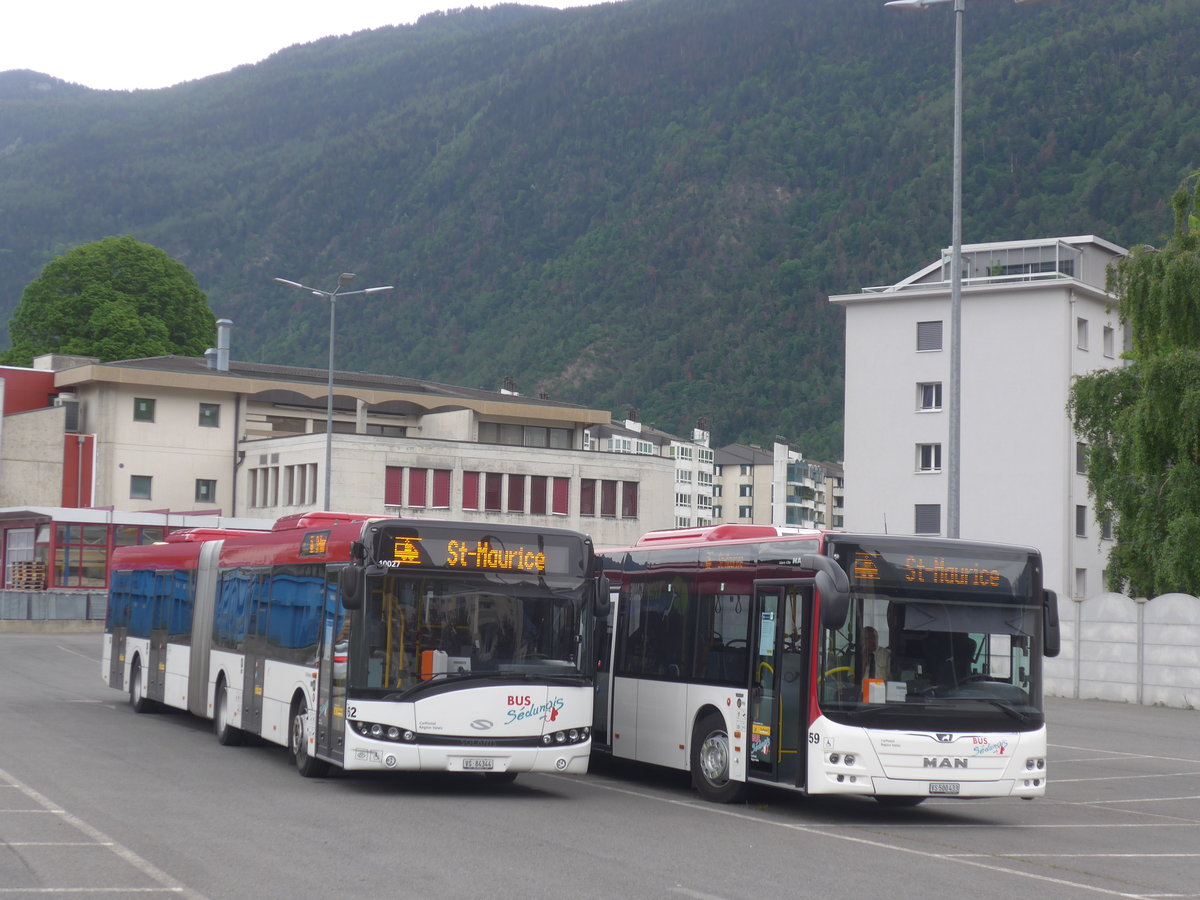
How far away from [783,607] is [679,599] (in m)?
2.27

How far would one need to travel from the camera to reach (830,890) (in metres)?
10.9

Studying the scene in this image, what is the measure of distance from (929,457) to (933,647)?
51.4m

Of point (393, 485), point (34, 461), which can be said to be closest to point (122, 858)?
point (393, 485)

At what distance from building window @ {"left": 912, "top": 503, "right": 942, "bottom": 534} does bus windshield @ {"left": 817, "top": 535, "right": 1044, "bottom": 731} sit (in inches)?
1959

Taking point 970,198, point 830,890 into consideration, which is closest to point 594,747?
point 830,890

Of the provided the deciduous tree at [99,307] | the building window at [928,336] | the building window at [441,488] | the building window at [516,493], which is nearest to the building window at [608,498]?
the building window at [516,493]

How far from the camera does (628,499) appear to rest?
79250mm

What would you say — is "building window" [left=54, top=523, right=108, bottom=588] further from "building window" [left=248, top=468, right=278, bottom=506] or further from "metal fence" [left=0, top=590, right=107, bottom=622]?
"building window" [left=248, top=468, right=278, bottom=506]

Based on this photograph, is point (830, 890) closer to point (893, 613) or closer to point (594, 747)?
point (893, 613)

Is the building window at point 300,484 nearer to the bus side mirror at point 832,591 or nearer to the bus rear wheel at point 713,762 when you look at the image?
the bus rear wheel at point 713,762

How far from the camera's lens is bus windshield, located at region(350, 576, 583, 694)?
15641 mm

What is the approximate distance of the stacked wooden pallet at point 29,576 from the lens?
202ft

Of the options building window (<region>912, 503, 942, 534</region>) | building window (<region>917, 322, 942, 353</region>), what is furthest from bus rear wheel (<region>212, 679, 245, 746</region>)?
building window (<region>917, 322, 942, 353</region>)

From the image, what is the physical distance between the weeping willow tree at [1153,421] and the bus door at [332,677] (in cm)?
2490
